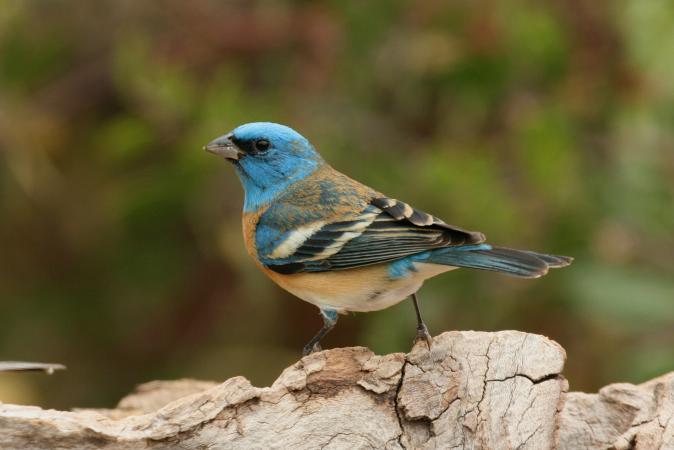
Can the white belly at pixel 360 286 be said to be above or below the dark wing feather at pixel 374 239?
below

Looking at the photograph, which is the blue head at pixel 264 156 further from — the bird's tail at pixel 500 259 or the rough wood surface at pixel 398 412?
the rough wood surface at pixel 398 412

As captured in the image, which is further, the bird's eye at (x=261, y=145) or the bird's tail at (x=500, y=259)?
the bird's eye at (x=261, y=145)

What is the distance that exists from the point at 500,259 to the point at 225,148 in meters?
1.43

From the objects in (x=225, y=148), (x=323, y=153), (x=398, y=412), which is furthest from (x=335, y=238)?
(x=323, y=153)

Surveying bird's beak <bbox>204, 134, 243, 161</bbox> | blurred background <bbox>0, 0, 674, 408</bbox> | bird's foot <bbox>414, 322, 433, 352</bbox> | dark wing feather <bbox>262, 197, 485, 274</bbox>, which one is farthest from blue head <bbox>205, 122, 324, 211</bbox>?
bird's foot <bbox>414, 322, 433, 352</bbox>

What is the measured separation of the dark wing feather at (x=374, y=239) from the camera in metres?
4.20

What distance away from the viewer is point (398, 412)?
378cm

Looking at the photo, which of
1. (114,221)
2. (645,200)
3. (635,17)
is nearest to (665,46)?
(635,17)

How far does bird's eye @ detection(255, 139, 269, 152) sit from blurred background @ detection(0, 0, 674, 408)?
37.8 inches

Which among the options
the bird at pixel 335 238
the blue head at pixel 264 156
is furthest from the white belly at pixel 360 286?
the blue head at pixel 264 156

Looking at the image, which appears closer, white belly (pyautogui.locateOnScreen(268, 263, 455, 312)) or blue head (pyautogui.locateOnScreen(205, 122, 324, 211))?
white belly (pyautogui.locateOnScreen(268, 263, 455, 312))

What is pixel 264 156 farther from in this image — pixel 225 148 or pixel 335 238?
pixel 335 238

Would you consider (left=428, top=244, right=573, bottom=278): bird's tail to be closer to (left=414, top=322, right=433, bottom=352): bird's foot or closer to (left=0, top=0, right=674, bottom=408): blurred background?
(left=414, top=322, right=433, bottom=352): bird's foot

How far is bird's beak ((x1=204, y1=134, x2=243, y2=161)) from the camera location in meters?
4.84
